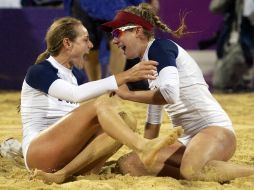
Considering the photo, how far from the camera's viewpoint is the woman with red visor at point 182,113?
4.86 meters

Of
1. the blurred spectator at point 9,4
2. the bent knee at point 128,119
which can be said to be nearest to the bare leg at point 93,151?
the bent knee at point 128,119

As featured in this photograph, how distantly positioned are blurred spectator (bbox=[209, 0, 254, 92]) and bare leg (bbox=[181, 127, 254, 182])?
6.20 metres

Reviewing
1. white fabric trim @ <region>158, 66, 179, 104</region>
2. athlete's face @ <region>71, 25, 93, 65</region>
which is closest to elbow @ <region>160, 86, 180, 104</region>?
white fabric trim @ <region>158, 66, 179, 104</region>

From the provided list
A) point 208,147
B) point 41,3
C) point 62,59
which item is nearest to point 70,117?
point 62,59

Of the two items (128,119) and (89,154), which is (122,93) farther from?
(89,154)

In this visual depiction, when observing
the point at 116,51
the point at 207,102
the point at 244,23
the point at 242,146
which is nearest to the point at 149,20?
the point at 207,102

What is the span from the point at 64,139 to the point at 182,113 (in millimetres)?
861

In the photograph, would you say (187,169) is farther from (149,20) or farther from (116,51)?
(116,51)

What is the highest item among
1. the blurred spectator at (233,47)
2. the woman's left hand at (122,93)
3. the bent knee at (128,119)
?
the woman's left hand at (122,93)

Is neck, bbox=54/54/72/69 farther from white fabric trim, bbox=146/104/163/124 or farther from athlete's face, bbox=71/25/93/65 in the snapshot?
white fabric trim, bbox=146/104/163/124

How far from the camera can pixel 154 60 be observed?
4.84 meters

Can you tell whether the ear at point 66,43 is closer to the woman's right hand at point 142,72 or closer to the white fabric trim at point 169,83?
the woman's right hand at point 142,72

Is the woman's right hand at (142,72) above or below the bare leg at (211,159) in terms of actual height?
above

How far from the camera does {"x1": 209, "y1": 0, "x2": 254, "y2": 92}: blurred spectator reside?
11.1m
